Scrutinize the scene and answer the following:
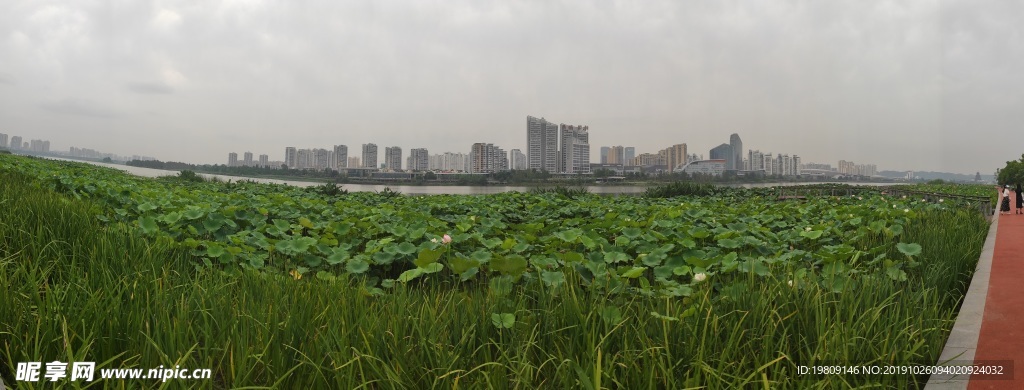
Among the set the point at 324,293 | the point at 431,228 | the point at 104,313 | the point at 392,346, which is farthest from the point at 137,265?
the point at 431,228

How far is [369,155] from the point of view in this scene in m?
59.4

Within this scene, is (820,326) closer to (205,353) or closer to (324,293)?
(324,293)

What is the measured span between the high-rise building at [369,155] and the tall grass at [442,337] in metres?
58.6

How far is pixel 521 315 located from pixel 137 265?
2.08 metres

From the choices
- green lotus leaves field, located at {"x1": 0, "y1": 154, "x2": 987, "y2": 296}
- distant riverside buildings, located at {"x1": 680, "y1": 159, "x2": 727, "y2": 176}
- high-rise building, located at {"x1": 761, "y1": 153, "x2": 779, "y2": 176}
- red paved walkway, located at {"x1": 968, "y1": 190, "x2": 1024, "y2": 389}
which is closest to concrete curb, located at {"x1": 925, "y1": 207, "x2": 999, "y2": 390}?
red paved walkway, located at {"x1": 968, "y1": 190, "x2": 1024, "y2": 389}

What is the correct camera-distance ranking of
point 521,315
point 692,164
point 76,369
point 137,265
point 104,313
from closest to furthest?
point 76,369
point 104,313
point 521,315
point 137,265
point 692,164

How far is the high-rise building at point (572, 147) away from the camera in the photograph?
52.4m

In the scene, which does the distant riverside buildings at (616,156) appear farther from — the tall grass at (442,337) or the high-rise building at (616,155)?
the tall grass at (442,337)

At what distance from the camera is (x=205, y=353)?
166cm

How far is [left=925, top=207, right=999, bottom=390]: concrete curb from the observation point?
183 centimetres

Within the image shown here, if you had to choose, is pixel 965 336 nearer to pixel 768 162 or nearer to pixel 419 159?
pixel 419 159

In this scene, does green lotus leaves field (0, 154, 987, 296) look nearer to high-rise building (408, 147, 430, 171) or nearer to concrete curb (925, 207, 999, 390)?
concrete curb (925, 207, 999, 390)

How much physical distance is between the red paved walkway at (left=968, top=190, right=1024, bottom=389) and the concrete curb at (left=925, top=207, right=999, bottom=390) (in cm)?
4

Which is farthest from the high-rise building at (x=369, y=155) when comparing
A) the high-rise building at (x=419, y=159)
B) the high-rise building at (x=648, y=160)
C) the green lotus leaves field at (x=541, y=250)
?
the green lotus leaves field at (x=541, y=250)
